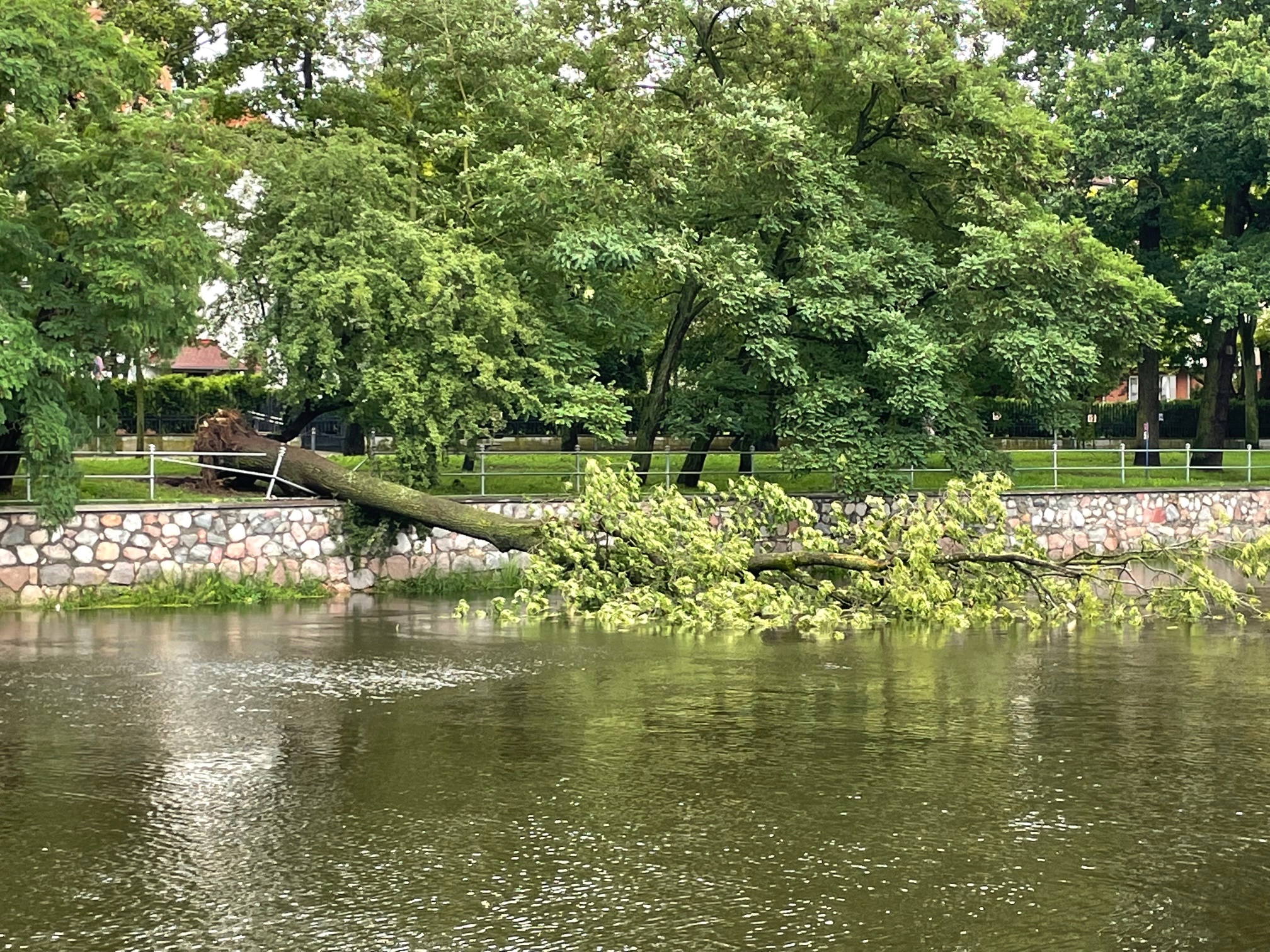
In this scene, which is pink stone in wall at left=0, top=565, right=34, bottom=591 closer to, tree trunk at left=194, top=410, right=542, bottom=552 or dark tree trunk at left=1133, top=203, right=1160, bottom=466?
tree trunk at left=194, top=410, right=542, bottom=552

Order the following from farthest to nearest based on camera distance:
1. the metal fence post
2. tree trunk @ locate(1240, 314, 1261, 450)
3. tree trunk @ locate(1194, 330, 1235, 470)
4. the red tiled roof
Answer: the red tiled roof → tree trunk @ locate(1240, 314, 1261, 450) → tree trunk @ locate(1194, 330, 1235, 470) → the metal fence post

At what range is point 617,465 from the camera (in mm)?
29109

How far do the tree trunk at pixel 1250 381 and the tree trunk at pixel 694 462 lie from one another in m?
22.8

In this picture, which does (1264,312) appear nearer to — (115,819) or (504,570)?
(504,570)

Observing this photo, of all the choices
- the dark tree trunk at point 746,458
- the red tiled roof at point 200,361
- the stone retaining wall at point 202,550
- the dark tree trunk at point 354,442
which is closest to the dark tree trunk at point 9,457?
the stone retaining wall at point 202,550

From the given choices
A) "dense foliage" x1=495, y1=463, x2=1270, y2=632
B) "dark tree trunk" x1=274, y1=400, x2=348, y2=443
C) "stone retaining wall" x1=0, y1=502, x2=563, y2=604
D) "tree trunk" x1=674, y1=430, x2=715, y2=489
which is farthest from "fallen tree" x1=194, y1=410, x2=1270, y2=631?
"tree trunk" x1=674, y1=430, x2=715, y2=489

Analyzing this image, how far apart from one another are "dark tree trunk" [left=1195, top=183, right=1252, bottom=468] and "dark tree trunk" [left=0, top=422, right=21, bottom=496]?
2943cm

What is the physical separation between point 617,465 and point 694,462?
1.83m

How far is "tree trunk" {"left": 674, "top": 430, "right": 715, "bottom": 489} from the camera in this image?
29.4 meters

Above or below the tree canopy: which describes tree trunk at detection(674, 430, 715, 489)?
below

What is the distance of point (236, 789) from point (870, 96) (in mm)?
22542

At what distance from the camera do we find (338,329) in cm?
2433

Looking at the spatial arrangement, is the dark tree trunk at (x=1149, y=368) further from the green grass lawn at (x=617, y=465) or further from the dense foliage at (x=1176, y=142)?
the green grass lawn at (x=617, y=465)

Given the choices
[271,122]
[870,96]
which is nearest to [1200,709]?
[870,96]
